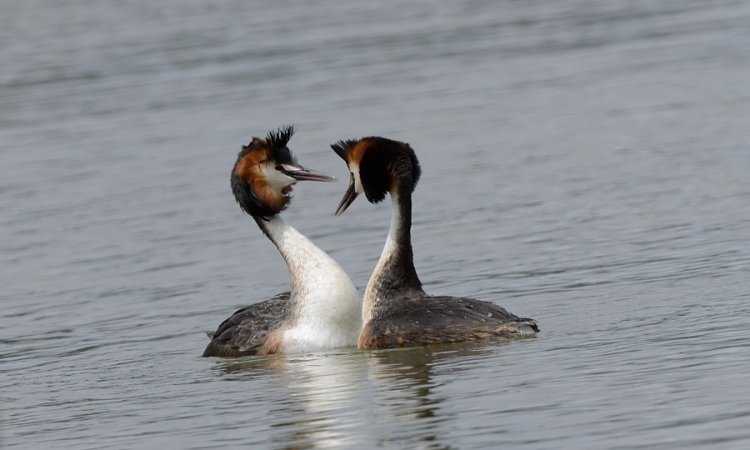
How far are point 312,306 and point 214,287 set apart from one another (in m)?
3.15

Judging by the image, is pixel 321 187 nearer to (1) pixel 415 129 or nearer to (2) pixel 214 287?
(1) pixel 415 129

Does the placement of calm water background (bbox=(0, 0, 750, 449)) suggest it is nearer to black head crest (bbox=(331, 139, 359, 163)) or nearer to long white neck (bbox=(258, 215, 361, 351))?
long white neck (bbox=(258, 215, 361, 351))

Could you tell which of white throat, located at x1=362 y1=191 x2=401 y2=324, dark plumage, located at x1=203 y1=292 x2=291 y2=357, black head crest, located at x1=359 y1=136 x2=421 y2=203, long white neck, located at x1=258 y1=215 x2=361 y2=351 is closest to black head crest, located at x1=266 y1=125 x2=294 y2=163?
black head crest, located at x1=359 y1=136 x2=421 y2=203

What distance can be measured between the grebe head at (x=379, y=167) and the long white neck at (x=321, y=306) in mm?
460

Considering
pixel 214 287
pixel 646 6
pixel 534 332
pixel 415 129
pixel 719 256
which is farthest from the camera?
pixel 646 6

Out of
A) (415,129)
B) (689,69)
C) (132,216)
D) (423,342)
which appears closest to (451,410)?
(423,342)

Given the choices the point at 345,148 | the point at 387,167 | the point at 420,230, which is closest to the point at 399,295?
the point at 387,167

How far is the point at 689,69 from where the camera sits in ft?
82.8

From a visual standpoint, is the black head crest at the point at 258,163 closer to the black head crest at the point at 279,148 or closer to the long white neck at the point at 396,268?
the black head crest at the point at 279,148

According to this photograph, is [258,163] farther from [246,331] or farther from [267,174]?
[246,331]

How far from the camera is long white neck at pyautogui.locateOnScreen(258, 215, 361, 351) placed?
12.6 m

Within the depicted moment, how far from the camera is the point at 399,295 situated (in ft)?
41.7

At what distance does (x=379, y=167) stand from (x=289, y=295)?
1219mm

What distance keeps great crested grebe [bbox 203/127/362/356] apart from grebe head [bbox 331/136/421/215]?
23cm
